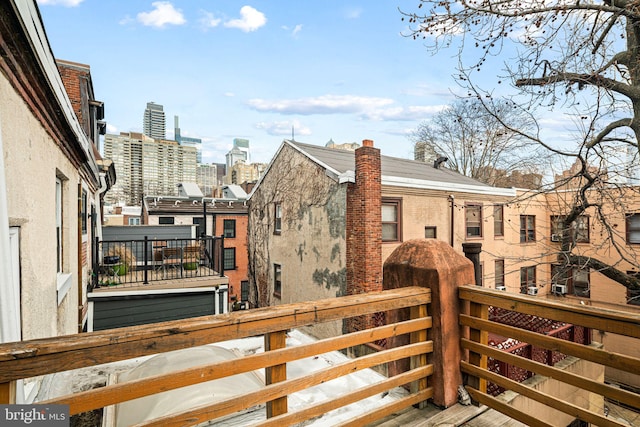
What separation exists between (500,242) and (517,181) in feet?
45.3

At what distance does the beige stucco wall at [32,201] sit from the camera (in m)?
2.58

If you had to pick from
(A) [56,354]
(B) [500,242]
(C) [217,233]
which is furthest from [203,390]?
(C) [217,233]

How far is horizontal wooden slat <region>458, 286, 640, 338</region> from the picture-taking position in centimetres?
193

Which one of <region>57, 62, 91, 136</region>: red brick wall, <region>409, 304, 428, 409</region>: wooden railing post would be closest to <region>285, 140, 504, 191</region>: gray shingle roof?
<region>57, 62, 91, 136</region>: red brick wall

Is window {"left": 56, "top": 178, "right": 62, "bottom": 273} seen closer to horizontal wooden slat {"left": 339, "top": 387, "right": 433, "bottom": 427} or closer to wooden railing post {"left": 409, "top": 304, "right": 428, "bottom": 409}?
horizontal wooden slat {"left": 339, "top": 387, "right": 433, "bottom": 427}

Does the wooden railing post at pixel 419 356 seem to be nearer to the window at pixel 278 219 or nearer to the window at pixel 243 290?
the window at pixel 278 219

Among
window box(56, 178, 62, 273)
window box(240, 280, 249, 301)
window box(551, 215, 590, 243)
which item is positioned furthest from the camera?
window box(240, 280, 249, 301)

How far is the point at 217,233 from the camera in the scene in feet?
76.1

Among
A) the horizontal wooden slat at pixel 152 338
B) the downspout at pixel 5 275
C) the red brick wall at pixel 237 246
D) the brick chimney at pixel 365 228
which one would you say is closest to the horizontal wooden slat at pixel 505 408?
the horizontal wooden slat at pixel 152 338

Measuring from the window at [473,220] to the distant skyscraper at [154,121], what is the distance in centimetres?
12749

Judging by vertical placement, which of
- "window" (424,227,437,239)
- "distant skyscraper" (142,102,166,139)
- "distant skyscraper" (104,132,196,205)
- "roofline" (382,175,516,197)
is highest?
"distant skyscraper" (142,102,166,139)

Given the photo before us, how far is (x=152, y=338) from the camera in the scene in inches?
63.0

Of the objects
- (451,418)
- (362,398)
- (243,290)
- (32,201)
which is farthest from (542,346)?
(243,290)

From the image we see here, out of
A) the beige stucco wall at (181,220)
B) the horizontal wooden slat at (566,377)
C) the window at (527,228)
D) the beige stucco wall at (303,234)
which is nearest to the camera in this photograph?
the horizontal wooden slat at (566,377)
